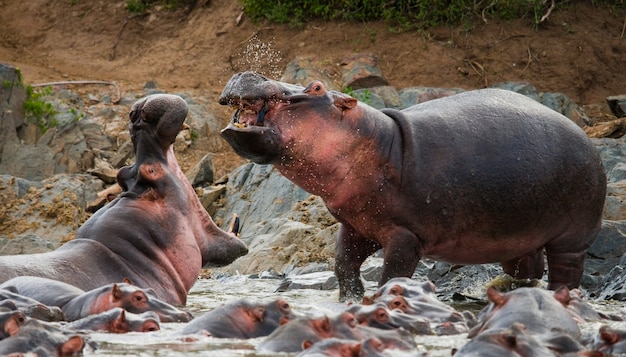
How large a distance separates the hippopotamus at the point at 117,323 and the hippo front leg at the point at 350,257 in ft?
7.40

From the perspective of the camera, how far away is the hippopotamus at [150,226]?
6.86 m

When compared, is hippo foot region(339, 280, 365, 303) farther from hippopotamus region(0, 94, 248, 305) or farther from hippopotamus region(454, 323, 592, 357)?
hippopotamus region(454, 323, 592, 357)

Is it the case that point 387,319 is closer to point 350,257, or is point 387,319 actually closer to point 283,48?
point 350,257

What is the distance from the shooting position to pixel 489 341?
4.36 meters

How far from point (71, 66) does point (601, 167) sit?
47.0 ft

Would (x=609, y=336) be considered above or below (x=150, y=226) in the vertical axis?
above

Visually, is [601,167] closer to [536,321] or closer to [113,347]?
[536,321]

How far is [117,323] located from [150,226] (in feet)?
5.25

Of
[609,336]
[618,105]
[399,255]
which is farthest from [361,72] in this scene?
[609,336]

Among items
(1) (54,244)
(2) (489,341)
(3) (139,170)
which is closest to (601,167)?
(3) (139,170)

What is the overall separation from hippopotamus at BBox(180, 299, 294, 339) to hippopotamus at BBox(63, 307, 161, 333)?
185mm

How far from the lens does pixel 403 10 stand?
19938 mm

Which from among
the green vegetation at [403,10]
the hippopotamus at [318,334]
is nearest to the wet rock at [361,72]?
the green vegetation at [403,10]

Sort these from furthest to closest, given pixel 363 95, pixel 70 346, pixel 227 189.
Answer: pixel 363 95 → pixel 227 189 → pixel 70 346
